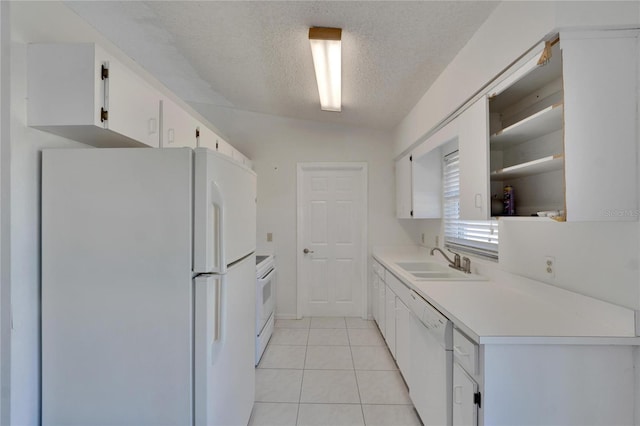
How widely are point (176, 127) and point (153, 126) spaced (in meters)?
0.29

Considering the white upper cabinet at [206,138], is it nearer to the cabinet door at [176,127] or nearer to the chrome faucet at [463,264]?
the cabinet door at [176,127]

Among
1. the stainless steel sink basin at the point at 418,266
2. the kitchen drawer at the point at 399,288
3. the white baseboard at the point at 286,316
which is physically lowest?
the white baseboard at the point at 286,316

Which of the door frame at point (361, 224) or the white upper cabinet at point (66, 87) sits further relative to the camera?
the door frame at point (361, 224)

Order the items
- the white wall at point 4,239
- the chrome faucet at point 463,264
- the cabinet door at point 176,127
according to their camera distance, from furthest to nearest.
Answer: the chrome faucet at point 463,264 < the cabinet door at point 176,127 < the white wall at point 4,239

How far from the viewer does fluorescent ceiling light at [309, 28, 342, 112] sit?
1687mm

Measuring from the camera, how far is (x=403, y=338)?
220 cm

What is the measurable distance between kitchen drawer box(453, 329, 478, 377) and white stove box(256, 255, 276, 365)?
1755 mm

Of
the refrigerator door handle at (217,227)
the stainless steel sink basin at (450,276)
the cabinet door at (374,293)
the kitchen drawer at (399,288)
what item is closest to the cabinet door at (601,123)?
the stainless steel sink basin at (450,276)

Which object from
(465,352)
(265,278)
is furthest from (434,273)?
(265,278)

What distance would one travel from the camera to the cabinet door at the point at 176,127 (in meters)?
1.80

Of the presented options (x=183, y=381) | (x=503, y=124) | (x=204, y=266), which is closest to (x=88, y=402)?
(x=183, y=381)

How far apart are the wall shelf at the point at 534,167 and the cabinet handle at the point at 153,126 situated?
1986 mm

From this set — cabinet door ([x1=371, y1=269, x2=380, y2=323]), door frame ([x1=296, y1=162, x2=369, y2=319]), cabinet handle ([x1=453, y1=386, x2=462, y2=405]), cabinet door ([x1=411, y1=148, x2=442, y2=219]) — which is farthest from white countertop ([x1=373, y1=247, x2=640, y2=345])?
door frame ([x1=296, y1=162, x2=369, y2=319])

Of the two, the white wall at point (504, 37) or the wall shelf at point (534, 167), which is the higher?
the white wall at point (504, 37)
